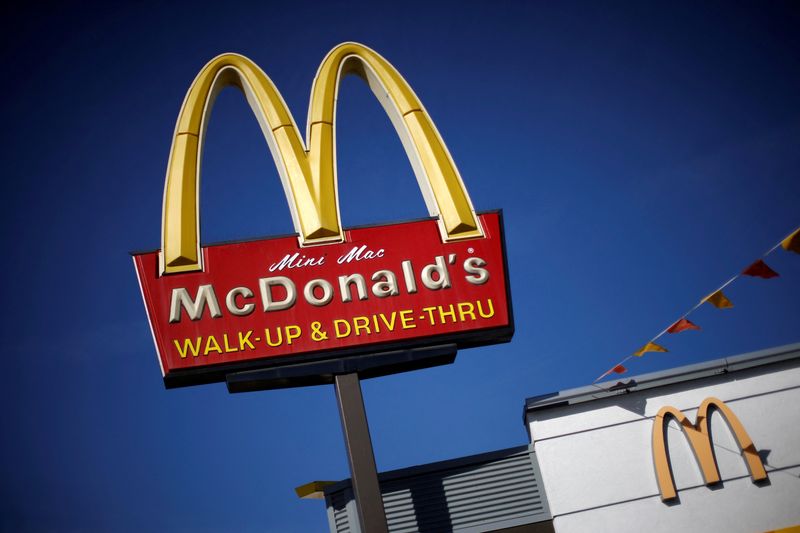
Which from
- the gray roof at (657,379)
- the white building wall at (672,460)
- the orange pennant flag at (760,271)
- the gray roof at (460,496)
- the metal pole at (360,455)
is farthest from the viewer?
the gray roof at (657,379)

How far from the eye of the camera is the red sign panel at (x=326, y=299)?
43.4 feet

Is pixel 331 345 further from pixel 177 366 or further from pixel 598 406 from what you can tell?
pixel 598 406

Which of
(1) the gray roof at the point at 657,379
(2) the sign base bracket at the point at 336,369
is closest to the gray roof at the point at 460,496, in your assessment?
(1) the gray roof at the point at 657,379

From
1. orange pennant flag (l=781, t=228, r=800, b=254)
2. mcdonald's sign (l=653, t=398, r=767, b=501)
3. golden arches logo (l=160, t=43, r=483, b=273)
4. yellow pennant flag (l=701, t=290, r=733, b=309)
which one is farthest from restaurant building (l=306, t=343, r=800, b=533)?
golden arches logo (l=160, t=43, r=483, b=273)

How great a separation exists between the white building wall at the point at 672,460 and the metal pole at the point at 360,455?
12.3ft

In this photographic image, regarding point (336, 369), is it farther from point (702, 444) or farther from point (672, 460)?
point (702, 444)

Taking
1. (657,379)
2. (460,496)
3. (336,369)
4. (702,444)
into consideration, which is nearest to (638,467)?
(702,444)

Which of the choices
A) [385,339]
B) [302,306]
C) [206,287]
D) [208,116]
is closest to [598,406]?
[385,339]

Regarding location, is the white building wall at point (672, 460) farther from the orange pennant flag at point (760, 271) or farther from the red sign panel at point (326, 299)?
the orange pennant flag at point (760, 271)

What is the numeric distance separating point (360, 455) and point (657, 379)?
239 inches

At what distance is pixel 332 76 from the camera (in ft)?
50.2

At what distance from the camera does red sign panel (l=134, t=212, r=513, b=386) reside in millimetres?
13234

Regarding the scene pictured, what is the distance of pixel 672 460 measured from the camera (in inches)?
573

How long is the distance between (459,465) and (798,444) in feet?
20.5
